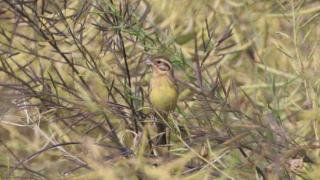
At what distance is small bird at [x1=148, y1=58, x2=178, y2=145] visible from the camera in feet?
13.7

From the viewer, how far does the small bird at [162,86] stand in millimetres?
4168

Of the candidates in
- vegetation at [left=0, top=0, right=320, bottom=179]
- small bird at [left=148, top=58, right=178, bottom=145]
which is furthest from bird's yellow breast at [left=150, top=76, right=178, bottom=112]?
vegetation at [left=0, top=0, right=320, bottom=179]

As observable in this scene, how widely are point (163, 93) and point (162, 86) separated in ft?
0.23

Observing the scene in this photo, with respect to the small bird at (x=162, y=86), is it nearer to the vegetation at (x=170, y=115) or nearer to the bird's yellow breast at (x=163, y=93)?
the bird's yellow breast at (x=163, y=93)

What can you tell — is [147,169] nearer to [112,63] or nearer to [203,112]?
[203,112]

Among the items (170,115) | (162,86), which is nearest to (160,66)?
(162,86)

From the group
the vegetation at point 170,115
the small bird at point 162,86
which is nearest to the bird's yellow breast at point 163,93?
the small bird at point 162,86

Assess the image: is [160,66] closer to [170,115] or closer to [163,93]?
[163,93]

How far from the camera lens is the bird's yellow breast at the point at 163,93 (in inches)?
164

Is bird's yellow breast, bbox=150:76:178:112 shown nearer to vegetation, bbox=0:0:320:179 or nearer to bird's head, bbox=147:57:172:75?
bird's head, bbox=147:57:172:75

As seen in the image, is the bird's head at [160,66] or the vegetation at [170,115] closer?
the vegetation at [170,115]

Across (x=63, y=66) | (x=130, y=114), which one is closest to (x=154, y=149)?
(x=130, y=114)

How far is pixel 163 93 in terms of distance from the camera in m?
4.29

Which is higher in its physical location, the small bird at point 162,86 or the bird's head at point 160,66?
the bird's head at point 160,66
